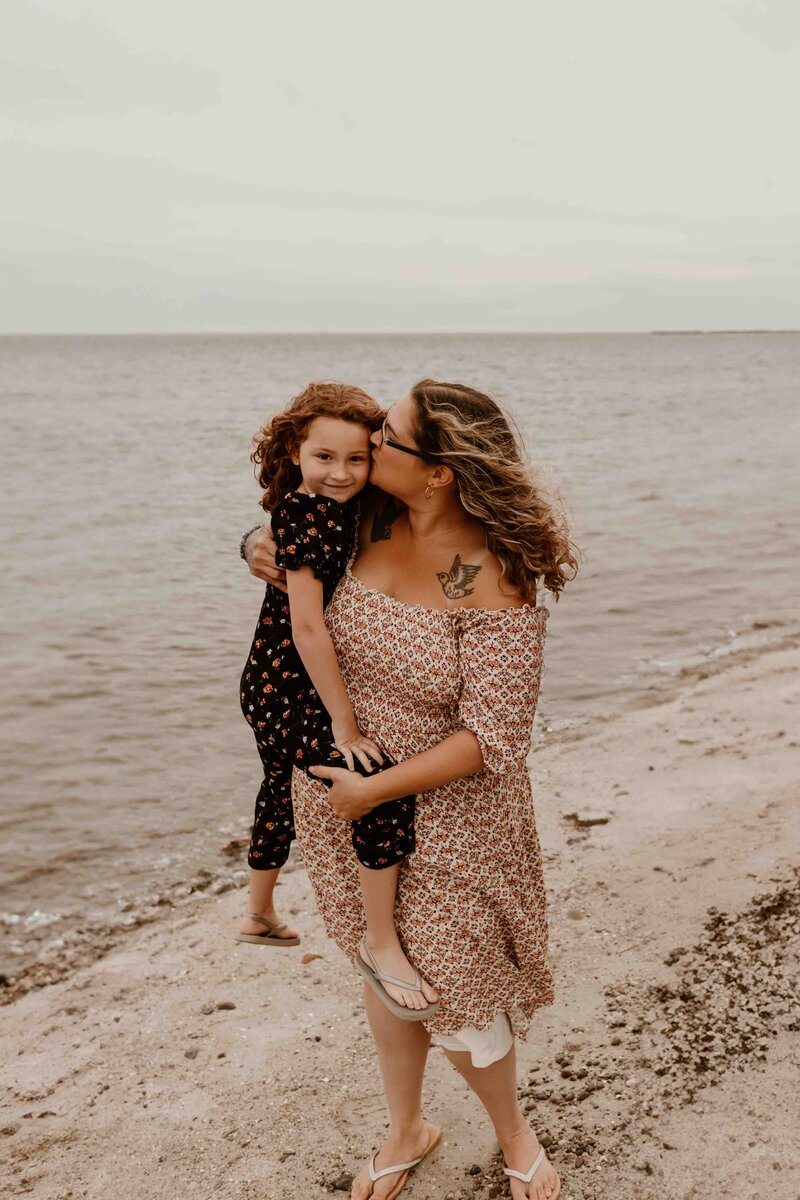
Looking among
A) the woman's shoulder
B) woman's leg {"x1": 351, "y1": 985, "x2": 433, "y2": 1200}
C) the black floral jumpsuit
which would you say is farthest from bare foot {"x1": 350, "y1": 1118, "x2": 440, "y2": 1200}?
the woman's shoulder

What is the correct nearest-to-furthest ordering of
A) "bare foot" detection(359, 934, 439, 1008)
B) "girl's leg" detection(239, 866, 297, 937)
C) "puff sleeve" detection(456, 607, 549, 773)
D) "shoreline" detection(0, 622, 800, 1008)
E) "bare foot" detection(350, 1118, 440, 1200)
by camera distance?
"puff sleeve" detection(456, 607, 549, 773) < "bare foot" detection(359, 934, 439, 1008) < "bare foot" detection(350, 1118, 440, 1200) < "girl's leg" detection(239, 866, 297, 937) < "shoreline" detection(0, 622, 800, 1008)

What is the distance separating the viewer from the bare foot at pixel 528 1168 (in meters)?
2.86

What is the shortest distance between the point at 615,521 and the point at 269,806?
11779 mm

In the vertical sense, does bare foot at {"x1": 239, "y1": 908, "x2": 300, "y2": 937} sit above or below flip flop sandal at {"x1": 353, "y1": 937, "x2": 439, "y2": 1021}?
below

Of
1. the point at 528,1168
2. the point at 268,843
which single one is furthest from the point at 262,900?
the point at 528,1168

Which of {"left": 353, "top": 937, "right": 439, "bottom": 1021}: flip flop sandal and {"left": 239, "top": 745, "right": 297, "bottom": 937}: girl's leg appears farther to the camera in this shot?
{"left": 239, "top": 745, "right": 297, "bottom": 937}: girl's leg

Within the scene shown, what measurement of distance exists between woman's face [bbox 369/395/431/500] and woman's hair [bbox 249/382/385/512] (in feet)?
0.30

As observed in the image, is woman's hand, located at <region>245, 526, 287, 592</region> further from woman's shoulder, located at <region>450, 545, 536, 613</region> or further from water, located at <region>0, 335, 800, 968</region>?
water, located at <region>0, 335, 800, 968</region>

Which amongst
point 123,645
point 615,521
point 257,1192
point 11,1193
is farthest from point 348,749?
point 615,521

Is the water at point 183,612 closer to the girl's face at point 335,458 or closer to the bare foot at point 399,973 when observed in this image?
the girl's face at point 335,458

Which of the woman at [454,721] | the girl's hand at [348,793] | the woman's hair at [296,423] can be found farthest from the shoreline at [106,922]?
the woman's hair at [296,423]

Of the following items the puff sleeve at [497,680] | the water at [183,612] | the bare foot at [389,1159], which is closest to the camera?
the puff sleeve at [497,680]

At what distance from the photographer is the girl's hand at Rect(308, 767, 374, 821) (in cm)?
250

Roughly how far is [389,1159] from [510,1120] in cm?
38
